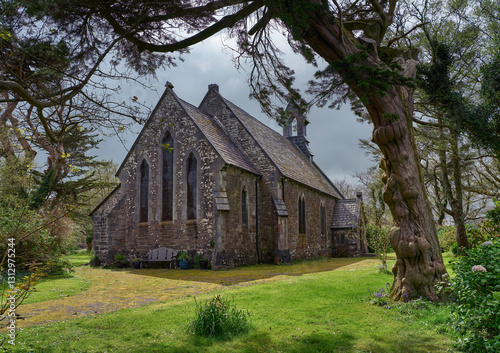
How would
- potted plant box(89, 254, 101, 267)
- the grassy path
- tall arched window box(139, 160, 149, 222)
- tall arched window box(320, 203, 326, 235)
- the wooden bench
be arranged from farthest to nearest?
tall arched window box(320, 203, 326, 235) < potted plant box(89, 254, 101, 267) < tall arched window box(139, 160, 149, 222) < the wooden bench < the grassy path

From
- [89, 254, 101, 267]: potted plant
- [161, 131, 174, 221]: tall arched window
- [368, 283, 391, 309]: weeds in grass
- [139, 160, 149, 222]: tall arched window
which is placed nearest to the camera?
[368, 283, 391, 309]: weeds in grass

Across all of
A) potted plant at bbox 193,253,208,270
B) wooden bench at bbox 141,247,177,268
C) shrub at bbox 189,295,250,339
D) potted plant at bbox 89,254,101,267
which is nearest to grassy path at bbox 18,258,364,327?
potted plant at bbox 193,253,208,270

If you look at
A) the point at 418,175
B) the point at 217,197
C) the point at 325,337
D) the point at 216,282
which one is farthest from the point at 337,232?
the point at 325,337

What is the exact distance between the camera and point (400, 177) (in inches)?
323

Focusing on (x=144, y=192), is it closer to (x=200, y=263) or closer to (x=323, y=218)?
(x=200, y=263)

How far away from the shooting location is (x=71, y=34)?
24.4 feet

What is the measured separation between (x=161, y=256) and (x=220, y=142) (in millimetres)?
6851

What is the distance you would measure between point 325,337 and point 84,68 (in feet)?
22.9

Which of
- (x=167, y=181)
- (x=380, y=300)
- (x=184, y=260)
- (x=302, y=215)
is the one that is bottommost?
(x=380, y=300)

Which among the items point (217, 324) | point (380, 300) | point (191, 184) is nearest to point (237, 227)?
point (191, 184)

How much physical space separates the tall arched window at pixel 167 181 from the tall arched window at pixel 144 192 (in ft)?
3.92

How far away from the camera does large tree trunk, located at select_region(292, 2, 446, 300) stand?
7656mm

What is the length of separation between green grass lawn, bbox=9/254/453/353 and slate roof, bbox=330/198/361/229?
21115 millimetres

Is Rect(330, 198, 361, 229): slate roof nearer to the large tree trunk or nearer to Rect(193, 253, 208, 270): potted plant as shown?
Rect(193, 253, 208, 270): potted plant
